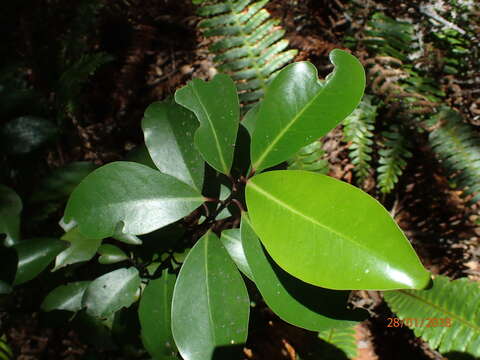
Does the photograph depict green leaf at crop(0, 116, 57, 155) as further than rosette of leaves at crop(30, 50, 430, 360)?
Yes

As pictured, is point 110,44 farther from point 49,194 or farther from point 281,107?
point 281,107

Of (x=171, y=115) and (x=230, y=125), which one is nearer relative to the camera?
(x=230, y=125)

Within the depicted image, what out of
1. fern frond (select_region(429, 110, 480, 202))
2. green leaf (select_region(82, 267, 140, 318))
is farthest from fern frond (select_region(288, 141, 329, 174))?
green leaf (select_region(82, 267, 140, 318))

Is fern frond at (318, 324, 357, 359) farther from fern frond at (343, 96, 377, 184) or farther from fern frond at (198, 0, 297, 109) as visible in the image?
fern frond at (198, 0, 297, 109)

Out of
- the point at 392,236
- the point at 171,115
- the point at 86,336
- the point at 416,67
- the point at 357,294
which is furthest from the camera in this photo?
the point at 416,67

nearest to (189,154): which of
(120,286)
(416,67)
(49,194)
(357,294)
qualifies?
(120,286)
